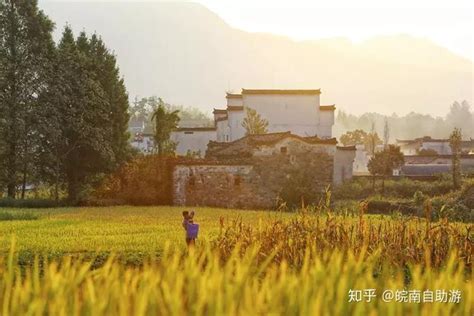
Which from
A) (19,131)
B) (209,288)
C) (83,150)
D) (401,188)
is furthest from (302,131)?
(209,288)

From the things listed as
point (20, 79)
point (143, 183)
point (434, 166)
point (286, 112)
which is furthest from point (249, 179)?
point (434, 166)

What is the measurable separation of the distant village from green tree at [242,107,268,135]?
1.01 m

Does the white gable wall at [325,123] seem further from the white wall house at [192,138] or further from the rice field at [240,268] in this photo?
the rice field at [240,268]

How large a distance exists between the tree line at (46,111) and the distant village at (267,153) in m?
5.32

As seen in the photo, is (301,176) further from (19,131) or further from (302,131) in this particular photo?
(302,131)

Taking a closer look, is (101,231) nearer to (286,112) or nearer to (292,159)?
(292,159)

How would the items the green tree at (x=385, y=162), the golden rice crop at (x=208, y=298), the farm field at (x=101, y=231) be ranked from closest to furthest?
the golden rice crop at (x=208, y=298)
the farm field at (x=101, y=231)
the green tree at (x=385, y=162)

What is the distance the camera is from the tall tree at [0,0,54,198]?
3559cm

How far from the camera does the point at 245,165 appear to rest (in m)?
38.1

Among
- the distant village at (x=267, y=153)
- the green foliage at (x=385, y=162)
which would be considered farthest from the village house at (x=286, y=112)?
the green foliage at (x=385, y=162)

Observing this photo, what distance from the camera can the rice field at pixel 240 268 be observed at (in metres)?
4.76

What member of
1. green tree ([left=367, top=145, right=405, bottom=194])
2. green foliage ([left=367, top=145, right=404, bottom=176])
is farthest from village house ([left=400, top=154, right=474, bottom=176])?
green tree ([left=367, top=145, right=405, bottom=194])

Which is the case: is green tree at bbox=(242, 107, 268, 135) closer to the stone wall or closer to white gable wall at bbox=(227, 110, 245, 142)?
white gable wall at bbox=(227, 110, 245, 142)

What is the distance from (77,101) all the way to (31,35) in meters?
4.66
